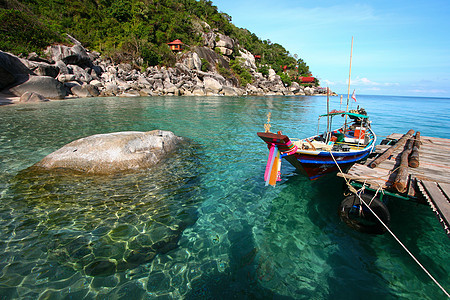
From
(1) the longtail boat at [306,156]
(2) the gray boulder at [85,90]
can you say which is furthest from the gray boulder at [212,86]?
(1) the longtail boat at [306,156]

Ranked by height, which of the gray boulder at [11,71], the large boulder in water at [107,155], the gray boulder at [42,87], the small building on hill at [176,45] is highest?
the small building on hill at [176,45]

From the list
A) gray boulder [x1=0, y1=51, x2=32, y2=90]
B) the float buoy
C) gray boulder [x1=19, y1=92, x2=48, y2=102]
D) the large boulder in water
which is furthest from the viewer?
gray boulder [x1=19, y1=92, x2=48, y2=102]

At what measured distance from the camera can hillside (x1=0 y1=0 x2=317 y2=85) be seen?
1581 inches

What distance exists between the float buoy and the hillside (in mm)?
53710

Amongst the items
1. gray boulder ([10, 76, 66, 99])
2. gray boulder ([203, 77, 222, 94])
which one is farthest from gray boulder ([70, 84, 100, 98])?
gray boulder ([203, 77, 222, 94])

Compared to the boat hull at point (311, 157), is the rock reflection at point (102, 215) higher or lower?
lower

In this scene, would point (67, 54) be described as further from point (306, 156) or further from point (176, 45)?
point (306, 156)

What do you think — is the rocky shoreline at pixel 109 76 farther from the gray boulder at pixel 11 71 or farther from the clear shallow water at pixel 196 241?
the clear shallow water at pixel 196 241

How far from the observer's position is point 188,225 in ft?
19.5

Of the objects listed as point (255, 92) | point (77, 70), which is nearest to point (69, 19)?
point (77, 70)

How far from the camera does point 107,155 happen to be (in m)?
9.00

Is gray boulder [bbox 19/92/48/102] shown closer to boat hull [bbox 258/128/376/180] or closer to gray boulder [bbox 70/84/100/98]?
gray boulder [bbox 70/84/100/98]

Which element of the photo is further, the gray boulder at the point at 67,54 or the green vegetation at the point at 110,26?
the gray boulder at the point at 67,54

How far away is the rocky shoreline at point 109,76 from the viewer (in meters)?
30.9
